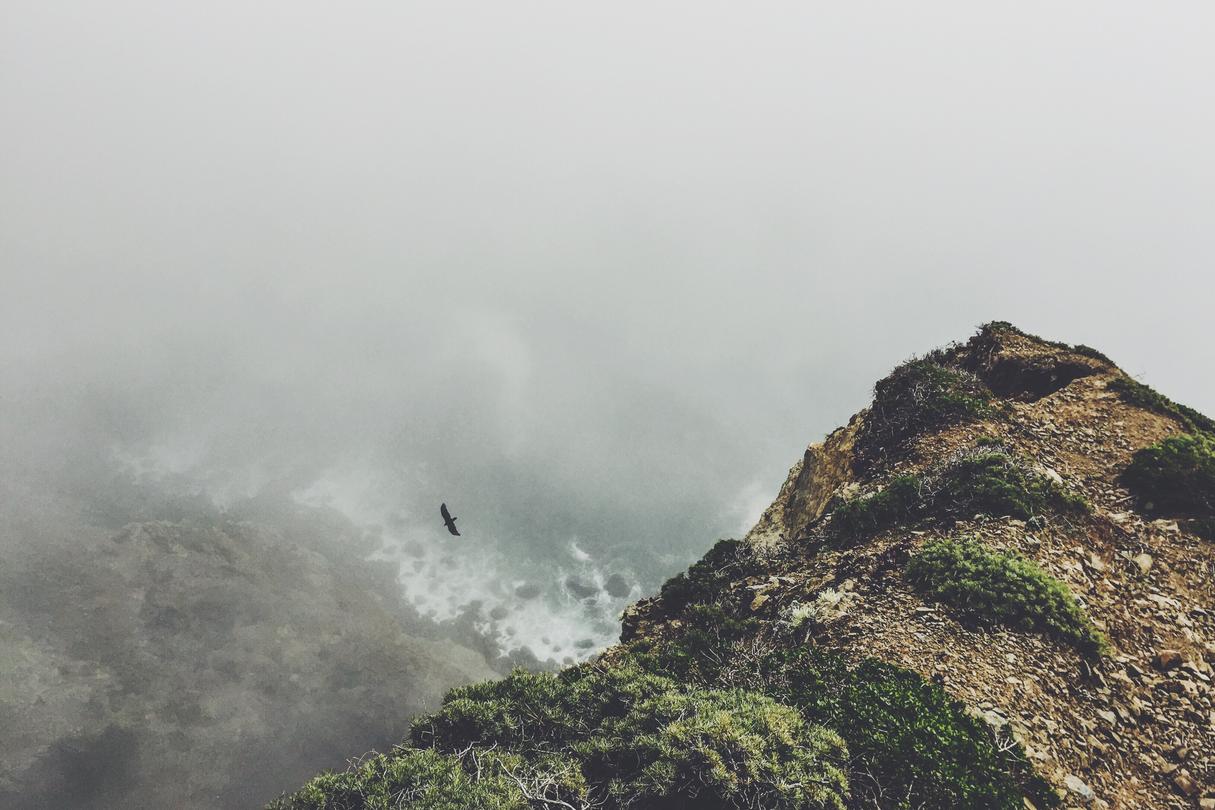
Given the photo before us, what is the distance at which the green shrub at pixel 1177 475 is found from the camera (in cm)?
1480

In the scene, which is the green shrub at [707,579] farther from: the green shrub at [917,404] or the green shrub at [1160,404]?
the green shrub at [1160,404]

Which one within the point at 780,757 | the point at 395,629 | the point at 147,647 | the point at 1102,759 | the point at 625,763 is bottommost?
the point at 1102,759

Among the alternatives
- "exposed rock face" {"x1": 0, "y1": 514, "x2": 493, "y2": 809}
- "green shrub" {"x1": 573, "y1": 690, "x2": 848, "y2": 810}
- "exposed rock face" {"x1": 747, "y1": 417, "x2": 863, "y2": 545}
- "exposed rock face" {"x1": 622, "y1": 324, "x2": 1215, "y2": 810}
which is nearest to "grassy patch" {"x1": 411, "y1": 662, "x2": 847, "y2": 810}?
"green shrub" {"x1": 573, "y1": 690, "x2": 848, "y2": 810}

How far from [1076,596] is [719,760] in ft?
37.7

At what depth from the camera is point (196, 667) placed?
2397 inches

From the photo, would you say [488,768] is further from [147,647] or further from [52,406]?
[52,406]

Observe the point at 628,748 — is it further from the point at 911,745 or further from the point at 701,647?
the point at 701,647

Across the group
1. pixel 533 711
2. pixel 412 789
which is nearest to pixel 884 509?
pixel 533 711

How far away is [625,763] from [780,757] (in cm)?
258

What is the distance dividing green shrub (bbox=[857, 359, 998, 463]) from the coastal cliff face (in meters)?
0.80

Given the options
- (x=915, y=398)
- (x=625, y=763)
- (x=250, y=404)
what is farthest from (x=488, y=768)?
(x=250, y=404)

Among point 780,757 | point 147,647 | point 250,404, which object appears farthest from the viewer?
point 250,404

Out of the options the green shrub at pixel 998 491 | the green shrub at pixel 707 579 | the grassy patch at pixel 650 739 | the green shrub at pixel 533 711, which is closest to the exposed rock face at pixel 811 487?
the green shrub at pixel 707 579

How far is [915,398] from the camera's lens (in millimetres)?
23141
